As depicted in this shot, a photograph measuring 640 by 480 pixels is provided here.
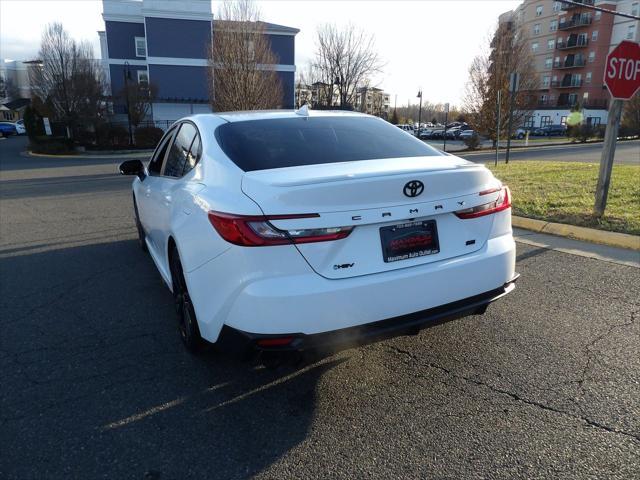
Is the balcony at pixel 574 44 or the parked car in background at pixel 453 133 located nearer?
the parked car in background at pixel 453 133

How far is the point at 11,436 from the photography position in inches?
98.3

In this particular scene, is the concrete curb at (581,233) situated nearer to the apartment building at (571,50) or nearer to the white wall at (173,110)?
the white wall at (173,110)

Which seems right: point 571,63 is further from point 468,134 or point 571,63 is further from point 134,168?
point 134,168

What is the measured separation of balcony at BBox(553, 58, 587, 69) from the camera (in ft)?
222

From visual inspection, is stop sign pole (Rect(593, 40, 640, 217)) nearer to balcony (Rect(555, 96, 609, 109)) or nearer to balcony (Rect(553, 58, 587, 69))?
balcony (Rect(555, 96, 609, 109))

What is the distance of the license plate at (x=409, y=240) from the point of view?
253 cm

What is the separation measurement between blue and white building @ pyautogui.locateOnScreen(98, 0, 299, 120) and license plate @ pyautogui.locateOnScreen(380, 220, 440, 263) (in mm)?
37378

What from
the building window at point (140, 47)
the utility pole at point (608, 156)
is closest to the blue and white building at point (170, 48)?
the building window at point (140, 47)

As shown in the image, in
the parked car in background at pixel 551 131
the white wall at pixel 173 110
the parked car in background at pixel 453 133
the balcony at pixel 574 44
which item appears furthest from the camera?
the balcony at pixel 574 44

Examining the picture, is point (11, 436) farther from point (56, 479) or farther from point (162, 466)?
point (162, 466)

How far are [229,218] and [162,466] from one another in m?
1.24

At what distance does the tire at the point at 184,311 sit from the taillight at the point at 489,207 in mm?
1762

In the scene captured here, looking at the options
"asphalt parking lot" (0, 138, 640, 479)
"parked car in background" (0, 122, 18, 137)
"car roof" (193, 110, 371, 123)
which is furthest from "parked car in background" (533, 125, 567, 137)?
"parked car in background" (0, 122, 18, 137)

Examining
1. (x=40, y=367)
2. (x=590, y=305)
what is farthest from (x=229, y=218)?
(x=590, y=305)
